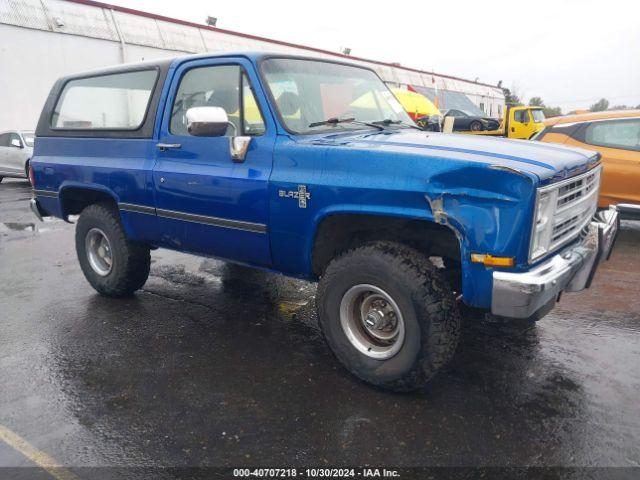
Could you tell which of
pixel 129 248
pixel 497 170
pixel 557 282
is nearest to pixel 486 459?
pixel 557 282

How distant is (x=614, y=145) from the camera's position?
21.7ft

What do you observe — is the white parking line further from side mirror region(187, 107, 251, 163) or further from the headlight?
the headlight

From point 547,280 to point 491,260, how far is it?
295mm

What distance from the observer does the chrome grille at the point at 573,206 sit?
113 inches

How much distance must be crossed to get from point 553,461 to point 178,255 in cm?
501

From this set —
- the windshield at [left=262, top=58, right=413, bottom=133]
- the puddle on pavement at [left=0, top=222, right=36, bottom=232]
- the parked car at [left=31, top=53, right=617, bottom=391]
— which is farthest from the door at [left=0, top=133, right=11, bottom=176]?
the windshield at [left=262, top=58, right=413, bottom=133]

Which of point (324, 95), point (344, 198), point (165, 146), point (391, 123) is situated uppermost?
point (324, 95)

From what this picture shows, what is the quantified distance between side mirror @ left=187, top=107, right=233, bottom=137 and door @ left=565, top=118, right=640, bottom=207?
5.20 meters

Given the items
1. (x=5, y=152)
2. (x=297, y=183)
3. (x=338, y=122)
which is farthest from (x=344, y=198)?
(x=5, y=152)

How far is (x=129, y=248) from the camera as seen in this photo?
180 inches

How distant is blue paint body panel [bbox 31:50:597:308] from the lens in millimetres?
2602

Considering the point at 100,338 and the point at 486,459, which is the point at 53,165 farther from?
the point at 486,459

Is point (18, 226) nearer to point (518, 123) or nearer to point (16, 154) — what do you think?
point (16, 154)

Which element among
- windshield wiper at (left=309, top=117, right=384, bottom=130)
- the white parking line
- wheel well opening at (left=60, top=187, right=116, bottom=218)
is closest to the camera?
the white parking line
